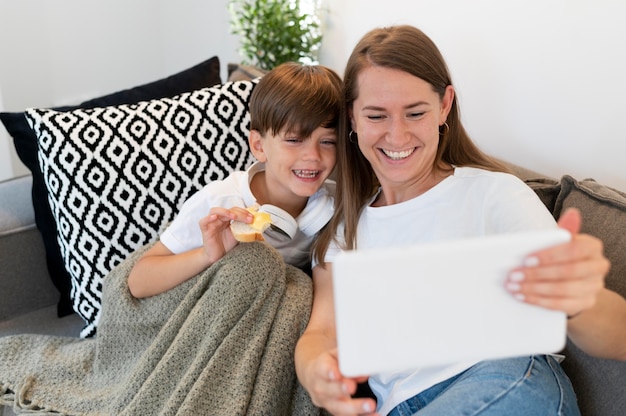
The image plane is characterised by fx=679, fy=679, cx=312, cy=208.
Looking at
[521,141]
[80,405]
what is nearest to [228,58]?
[521,141]

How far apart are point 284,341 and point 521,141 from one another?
78cm

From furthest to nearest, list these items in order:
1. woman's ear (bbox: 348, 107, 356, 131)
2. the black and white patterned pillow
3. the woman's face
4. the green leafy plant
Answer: the green leafy plant
the black and white patterned pillow
woman's ear (bbox: 348, 107, 356, 131)
the woman's face

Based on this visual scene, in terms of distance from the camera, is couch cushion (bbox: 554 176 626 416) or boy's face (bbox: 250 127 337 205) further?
boy's face (bbox: 250 127 337 205)

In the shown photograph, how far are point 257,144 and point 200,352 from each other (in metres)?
0.48

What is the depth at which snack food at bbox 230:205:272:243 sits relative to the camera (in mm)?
1241

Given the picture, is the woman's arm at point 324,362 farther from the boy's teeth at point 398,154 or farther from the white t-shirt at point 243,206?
the boy's teeth at point 398,154

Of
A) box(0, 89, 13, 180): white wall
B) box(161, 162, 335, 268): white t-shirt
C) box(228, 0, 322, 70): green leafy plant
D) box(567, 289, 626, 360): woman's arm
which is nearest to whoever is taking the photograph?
box(567, 289, 626, 360): woman's arm

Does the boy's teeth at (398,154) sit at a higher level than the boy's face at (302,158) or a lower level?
higher

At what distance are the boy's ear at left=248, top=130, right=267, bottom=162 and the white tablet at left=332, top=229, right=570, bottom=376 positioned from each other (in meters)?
0.72

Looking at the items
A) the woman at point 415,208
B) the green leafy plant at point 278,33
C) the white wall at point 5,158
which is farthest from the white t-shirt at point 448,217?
the white wall at point 5,158

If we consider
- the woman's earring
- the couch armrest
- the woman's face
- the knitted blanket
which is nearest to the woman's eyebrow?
the woman's face

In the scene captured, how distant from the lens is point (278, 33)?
2344 mm

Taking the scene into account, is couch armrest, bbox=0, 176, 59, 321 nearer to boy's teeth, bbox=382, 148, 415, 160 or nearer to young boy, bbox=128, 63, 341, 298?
young boy, bbox=128, 63, 341, 298

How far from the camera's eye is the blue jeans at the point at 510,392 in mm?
1023
